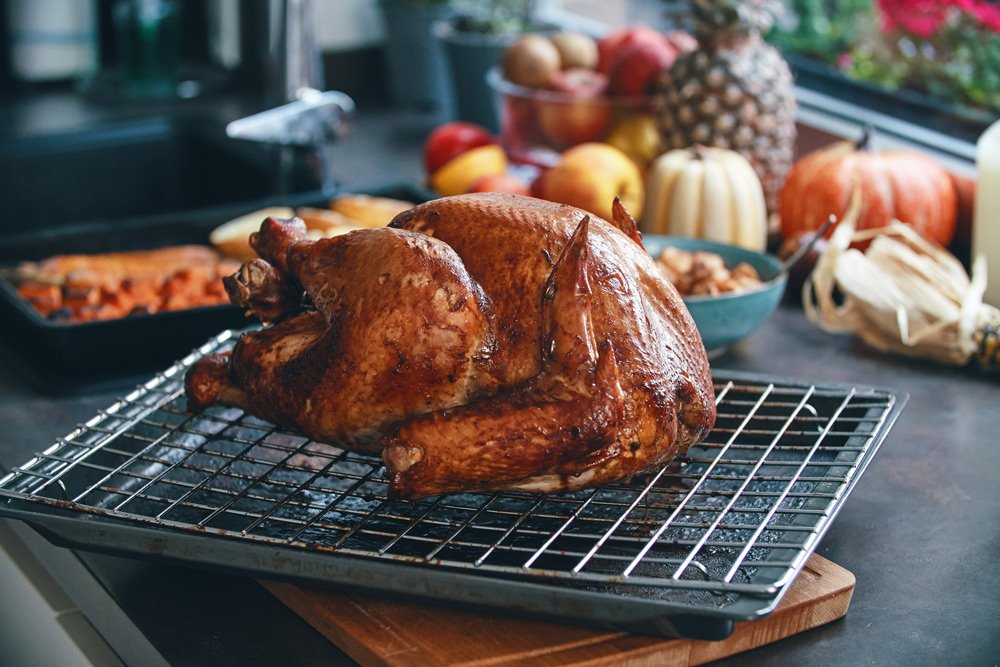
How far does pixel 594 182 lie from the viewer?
81.2 inches

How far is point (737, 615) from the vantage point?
36.9 inches

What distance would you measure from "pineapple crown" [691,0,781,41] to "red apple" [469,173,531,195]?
1.49ft

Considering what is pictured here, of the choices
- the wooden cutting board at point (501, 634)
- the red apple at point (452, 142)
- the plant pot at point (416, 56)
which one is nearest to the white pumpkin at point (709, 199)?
the red apple at point (452, 142)

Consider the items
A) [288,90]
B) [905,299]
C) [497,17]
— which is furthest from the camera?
[497,17]

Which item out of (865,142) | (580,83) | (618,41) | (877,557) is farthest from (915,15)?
(877,557)

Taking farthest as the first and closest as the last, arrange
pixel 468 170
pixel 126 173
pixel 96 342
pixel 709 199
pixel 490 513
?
pixel 126 173, pixel 468 170, pixel 709 199, pixel 96 342, pixel 490 513

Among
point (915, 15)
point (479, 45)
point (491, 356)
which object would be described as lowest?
point (491, 356)

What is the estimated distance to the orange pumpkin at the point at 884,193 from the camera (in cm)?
202

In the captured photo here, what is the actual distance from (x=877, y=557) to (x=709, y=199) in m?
0.91

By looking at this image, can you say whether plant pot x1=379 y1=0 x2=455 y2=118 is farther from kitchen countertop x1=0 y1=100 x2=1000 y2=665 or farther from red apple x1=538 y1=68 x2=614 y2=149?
kitchen countertop x1=0 y1=100 x2=1000 y2=665

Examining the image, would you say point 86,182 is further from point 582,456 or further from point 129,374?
point 582,456

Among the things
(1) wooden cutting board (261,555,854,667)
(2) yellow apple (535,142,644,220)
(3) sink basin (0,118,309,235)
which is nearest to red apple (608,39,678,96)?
(2) yellow apple (535,142,644,220)

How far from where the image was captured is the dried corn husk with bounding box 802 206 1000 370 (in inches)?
66.7

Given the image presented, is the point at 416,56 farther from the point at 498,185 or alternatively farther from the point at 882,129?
the point at 882,129
